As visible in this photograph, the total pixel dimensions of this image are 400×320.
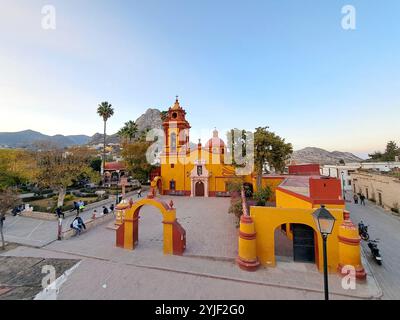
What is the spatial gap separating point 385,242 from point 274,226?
9.59 metres

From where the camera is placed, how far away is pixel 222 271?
9.34 metres

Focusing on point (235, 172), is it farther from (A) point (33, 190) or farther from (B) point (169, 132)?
(A) point (33, 190)

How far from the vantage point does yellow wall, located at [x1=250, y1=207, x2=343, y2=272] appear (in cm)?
913

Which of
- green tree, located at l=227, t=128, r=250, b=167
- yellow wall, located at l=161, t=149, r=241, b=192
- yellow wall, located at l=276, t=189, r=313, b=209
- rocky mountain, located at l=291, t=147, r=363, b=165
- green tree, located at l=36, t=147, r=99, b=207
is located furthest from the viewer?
rocky mountain, located at l=291, t=147, r=363, b=165

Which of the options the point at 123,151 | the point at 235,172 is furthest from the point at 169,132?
the point at 235,172

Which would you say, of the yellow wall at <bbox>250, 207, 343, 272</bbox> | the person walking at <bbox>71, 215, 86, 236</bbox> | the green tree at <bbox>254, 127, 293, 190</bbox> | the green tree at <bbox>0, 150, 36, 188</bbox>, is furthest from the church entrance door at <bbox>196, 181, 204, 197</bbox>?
the yellow wall at <bbox>250, 207, 343, 272</bbox>

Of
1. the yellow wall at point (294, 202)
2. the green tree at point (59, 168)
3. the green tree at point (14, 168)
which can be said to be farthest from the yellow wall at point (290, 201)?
the green tree at point (14, 168)

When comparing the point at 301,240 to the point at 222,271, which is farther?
the point at 301,240

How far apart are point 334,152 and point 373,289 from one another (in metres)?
199

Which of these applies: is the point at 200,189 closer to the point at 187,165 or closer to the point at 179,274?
the point at 187,165

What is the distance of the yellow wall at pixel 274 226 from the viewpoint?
9.13 meters

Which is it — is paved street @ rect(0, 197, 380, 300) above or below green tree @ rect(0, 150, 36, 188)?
below

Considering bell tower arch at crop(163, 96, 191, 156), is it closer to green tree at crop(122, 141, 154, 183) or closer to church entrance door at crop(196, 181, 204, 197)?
green tree at crop(122, 141, 154, 183)

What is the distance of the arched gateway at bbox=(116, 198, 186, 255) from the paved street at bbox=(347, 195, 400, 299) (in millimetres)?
8969
